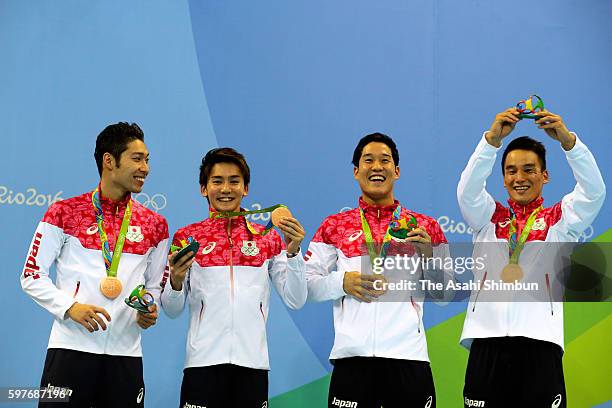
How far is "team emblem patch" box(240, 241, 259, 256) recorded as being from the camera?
372 centimetres

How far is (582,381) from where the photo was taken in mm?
4902

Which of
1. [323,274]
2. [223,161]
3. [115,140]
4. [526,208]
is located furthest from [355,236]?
[115,140]

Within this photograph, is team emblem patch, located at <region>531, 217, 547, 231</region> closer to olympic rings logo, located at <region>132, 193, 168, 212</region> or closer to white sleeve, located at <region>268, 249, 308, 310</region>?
white sleeve, located at <region>268, 249, 308, 310</region>

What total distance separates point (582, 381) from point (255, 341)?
2.46 metres

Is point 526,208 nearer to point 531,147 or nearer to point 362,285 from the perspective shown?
point 531,147

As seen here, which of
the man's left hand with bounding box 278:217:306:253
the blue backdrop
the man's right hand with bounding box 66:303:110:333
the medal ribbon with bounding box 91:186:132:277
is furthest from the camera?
the blue backdrop

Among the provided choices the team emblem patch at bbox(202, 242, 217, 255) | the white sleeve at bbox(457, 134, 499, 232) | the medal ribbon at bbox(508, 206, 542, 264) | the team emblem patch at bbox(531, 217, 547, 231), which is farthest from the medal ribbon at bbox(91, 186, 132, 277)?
the team emblem patch at bbox(531, 217, 547, 231)

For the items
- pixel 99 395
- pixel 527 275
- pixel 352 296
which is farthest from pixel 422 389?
pixel 99 395

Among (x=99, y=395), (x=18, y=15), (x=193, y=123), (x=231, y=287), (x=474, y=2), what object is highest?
(x=474, y=2)

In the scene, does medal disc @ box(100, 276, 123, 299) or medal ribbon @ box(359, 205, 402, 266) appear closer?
medal disc @ box(100, 276, 123, 299)

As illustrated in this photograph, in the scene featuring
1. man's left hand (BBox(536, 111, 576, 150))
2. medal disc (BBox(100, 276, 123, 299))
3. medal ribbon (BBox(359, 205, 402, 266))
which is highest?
man's left hand (BBox(536, 111, 576, 150))

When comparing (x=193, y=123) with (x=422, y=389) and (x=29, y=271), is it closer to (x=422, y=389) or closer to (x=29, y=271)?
(x=29, y=271)

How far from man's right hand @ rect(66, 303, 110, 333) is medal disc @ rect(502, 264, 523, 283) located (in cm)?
190

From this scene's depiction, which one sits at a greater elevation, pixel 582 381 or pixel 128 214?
pixel 128 214
